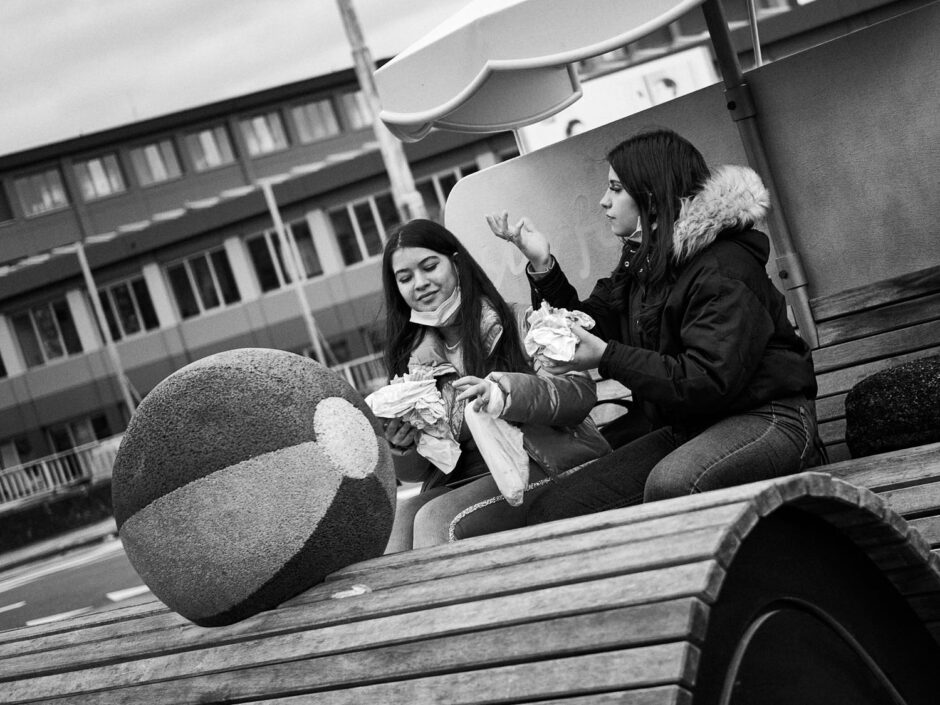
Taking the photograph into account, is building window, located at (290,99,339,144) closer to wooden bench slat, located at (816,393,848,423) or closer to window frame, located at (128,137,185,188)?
window frame, located at (128,137,185,188)

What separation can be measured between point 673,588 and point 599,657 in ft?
0.50

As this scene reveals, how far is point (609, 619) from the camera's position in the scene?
1.69 m

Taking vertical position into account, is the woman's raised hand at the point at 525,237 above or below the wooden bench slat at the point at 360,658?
above

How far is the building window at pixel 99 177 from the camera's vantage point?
35906mm

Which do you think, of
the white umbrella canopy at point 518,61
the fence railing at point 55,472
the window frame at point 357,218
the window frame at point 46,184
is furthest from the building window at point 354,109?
the white umbrella canopy at point 518,61

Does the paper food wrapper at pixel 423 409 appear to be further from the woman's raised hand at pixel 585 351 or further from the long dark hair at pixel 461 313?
the woman's raised hand at pixel 585 351

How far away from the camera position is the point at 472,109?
4965 millimetres

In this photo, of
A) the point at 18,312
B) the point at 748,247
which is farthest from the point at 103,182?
the point at 748,247

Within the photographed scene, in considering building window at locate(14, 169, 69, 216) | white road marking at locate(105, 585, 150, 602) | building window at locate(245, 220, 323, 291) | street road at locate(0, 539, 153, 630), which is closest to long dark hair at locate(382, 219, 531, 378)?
street road at locate(0, 539, 153, 630)

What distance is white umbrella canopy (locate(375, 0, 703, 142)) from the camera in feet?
10.8

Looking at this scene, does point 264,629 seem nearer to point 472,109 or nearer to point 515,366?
point 515,366

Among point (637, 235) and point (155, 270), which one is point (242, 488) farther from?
point (155, 270)

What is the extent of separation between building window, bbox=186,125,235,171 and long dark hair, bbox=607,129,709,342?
35399 millimetres

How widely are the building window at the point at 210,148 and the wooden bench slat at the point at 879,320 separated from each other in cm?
3504
